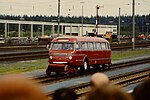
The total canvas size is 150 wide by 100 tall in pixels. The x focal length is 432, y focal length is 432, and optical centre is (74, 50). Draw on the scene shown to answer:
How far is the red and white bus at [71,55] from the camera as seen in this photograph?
1030 inches

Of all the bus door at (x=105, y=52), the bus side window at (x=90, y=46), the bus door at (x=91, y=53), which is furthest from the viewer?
the bus door at (x=105, y=52)

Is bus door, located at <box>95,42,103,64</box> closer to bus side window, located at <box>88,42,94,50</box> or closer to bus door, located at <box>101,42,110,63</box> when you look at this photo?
bus door, located at <box>101,42,110,63</box>

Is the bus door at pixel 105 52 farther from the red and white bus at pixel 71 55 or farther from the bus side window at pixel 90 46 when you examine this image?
the bus side window at pixel 90 46

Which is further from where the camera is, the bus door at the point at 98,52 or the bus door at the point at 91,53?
the bus door at the point at 98,52

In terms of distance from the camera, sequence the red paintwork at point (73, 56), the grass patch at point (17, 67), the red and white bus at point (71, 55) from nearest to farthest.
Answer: the red and white bus at point (71, 55)
the red paintwork at point (73, 56)
the grass patch at point (17, 67)

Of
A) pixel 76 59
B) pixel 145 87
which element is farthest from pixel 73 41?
pixel 145 87

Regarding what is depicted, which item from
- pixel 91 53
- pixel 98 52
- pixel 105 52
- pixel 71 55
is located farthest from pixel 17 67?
pixel 105 52

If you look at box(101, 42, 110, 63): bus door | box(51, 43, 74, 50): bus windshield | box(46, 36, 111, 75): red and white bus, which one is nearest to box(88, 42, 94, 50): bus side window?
box(46, 36, 111, 75): red and white bus

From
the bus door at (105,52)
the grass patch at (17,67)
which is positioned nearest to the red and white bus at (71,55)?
the bus door at (105,52)

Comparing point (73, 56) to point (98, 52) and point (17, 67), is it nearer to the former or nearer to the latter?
point (98, 52)

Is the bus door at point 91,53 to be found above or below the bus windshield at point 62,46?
below

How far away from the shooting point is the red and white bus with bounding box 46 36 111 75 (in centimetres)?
2616

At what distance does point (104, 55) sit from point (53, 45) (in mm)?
5410

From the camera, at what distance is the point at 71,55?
26.5 meters
